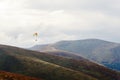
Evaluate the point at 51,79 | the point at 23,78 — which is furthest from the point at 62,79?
the point at 23,78

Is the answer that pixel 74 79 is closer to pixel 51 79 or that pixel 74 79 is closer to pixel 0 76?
pixel 51 79

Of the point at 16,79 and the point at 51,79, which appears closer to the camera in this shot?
the point at 16,79

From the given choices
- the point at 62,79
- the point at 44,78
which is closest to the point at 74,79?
the point at 62,79

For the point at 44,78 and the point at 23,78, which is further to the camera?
→ the point at 44,78

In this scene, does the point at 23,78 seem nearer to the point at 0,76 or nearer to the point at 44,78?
the point at 0,76

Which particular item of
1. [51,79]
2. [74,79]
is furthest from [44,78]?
[74,79]

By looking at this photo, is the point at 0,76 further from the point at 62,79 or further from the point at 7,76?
the point at 62,79
